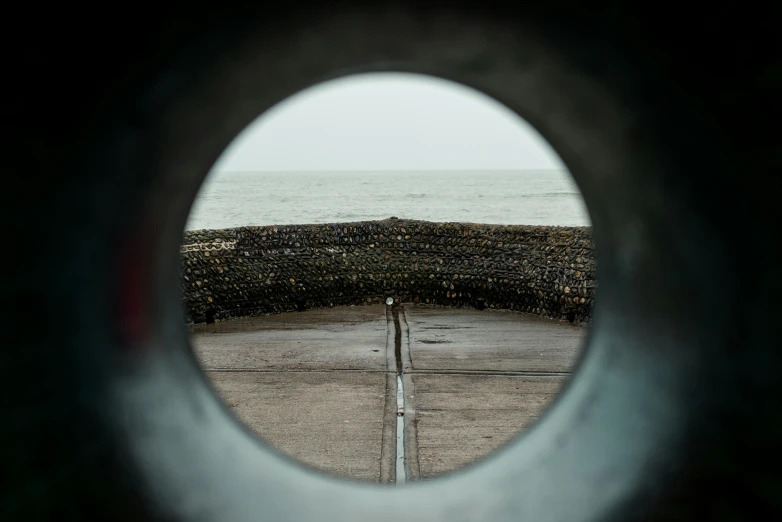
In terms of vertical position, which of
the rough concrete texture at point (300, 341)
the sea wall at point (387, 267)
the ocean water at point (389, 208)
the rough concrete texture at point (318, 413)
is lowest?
the rough concrete texture at point (318, 413)

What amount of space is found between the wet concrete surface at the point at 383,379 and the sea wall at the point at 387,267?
0.95 feet

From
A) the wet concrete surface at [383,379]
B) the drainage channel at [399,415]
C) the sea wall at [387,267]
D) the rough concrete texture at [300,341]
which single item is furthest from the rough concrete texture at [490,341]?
the rough concrete texture at [300,341]

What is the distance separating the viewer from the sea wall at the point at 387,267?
9539 millimetres

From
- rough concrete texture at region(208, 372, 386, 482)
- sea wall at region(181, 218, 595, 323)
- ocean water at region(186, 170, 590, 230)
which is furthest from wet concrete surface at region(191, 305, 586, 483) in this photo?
ocean water at region(186, 170, 590, 230)

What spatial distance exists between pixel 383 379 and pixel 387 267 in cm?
443

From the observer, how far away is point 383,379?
6582 mm

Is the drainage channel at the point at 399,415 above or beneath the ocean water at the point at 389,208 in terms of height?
beneath

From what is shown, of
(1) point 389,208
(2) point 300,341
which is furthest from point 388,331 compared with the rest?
(1) point 389,208

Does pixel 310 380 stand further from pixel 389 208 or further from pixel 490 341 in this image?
pixel 389 208

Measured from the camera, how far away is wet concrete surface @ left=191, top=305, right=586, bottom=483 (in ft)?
15.9

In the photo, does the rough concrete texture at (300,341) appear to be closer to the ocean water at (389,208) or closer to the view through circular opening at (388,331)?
the view through circular opening at (388,331)
